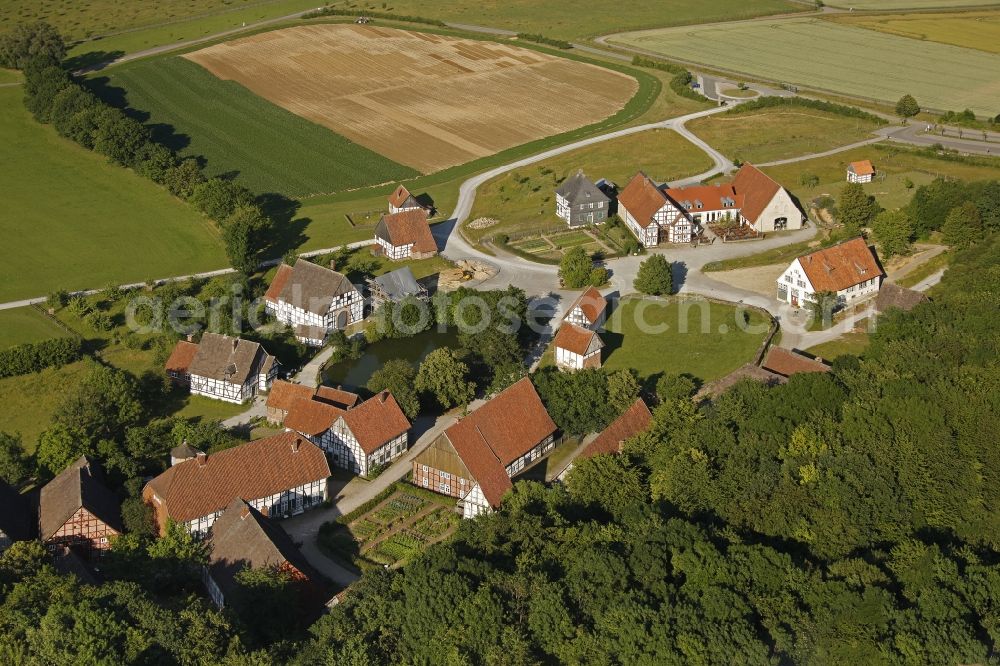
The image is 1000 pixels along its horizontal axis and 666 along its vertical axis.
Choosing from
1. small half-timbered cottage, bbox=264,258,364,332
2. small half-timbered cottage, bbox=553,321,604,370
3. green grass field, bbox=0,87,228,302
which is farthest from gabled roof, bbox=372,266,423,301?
green grass field, bbox=0,87,228,302

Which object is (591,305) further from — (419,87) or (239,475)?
(419,87)

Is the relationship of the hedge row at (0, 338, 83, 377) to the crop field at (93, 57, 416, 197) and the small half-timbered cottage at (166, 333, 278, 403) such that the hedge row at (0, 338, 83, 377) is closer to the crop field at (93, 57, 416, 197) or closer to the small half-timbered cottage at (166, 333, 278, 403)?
the small half-timbered cottage at (166, 333, 278, 403)

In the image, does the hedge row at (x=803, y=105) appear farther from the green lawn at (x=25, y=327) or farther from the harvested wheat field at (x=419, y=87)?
the green lawn at (x=25, y=327)

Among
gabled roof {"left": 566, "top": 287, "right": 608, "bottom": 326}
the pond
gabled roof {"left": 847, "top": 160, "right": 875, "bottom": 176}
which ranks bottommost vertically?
the pond

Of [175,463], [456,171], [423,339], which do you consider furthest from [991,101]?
[175,463]

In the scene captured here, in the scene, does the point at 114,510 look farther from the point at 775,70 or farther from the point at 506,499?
the point at 775,70

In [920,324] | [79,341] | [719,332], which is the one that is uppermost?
[920,324]
